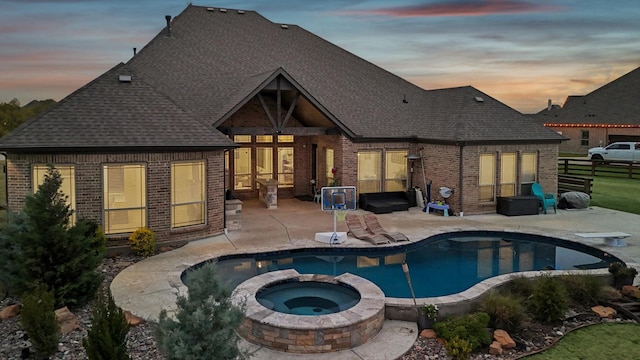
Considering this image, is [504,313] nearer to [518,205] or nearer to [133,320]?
[133,320]

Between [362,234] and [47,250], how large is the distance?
868 centimetres

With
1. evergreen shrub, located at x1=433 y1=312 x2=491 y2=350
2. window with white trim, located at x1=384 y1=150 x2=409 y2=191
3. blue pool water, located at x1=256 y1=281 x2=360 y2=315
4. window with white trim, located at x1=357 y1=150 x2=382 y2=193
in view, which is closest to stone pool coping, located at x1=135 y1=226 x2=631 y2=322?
evergreen shrub, located at x1=433 y1=312 x2=491 y2=350

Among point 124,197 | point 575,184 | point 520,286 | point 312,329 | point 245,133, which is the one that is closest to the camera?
point 312,329

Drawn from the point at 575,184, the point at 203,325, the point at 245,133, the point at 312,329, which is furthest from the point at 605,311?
the point at 575,184

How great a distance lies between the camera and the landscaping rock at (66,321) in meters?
7.93

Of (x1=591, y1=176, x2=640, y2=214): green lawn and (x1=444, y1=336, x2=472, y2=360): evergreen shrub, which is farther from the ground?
(x1=591, y1=176, x2=640, y2=214): green lawn

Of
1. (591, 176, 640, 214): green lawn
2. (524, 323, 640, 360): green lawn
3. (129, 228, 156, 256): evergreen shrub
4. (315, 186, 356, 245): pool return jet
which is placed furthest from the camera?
(591, 176, 640, 214): green lawn

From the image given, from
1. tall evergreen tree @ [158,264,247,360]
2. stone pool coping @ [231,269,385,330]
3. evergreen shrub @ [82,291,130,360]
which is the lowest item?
stone pool coping @ [231,269,385,330]

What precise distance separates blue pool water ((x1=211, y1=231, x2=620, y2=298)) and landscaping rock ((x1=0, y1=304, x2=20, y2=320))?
4138 mm

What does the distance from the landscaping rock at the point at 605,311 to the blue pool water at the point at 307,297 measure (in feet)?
15.1

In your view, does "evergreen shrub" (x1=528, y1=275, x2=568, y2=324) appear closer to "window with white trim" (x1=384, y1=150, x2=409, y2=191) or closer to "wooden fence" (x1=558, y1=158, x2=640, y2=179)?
"window with white trim" (x1=384, y1=150, x2=409, y2=191)

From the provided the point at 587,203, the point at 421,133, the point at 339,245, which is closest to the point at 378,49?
the point at 421,133

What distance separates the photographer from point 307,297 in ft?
32.7

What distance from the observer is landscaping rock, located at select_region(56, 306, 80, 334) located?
7.93 meters
